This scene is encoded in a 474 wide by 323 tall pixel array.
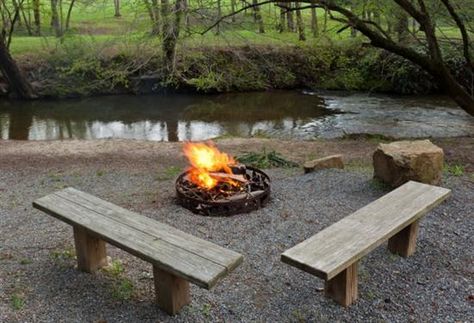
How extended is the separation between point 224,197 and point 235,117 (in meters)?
10.3

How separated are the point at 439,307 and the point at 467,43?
651 cm

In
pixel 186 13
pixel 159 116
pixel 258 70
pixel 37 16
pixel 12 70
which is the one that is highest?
pixel 37 16

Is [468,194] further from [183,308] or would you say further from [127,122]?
[127,122]

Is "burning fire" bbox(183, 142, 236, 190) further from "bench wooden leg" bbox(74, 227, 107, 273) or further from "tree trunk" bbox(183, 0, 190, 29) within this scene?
"tree trunk" bbox(183, 0, 190, 29)

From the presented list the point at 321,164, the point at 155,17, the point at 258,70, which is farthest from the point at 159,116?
the point at 321,164

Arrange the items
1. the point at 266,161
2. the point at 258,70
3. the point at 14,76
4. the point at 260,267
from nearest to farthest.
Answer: the point at 260,267 < the point at 266,161 < the point at 14,76 < the point at 258,70

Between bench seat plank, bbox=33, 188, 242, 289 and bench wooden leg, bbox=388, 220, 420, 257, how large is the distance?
1.82m

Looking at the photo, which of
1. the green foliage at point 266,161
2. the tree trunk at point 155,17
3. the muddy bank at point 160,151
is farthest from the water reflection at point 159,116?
the green foliage at point 266,161

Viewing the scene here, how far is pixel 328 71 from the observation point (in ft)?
65.8

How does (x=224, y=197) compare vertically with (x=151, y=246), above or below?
below

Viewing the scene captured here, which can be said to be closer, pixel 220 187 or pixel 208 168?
pixel 220 187

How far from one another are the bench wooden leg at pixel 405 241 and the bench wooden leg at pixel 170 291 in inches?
78.8

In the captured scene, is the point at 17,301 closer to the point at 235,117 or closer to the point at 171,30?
the point at 171,30

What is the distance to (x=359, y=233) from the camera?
12.2ft
